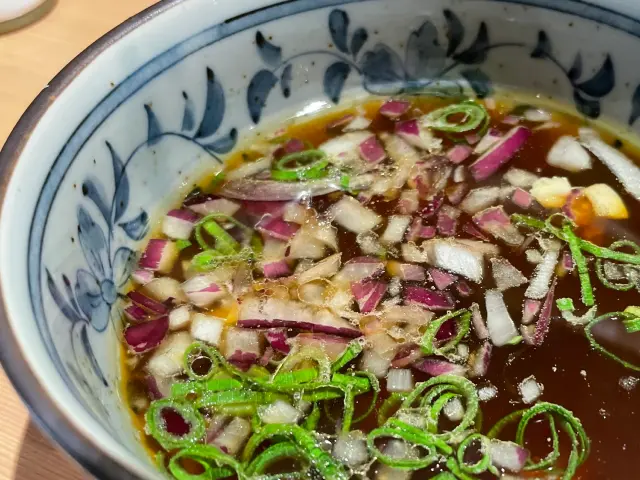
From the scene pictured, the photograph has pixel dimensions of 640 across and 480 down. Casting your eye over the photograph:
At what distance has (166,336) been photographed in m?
1.13

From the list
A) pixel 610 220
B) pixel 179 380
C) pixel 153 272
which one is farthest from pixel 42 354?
pixel 610 220

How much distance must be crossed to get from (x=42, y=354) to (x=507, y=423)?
0.68m

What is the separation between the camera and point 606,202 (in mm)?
1288

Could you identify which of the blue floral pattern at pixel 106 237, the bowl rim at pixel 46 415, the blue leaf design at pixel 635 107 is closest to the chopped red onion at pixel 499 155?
the blue leaf design at pixel 635 107

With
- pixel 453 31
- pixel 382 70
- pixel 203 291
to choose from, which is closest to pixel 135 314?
pixel 203 291

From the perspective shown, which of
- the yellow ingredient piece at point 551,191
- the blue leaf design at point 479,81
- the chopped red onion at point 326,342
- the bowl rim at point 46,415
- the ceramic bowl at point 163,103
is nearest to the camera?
the bowl rim at point 46,415

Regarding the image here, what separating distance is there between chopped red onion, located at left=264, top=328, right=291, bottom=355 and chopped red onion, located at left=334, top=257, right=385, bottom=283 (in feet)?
0.50

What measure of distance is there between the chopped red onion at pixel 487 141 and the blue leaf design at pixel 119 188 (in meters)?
0.74

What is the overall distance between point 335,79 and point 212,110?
1.02 feet

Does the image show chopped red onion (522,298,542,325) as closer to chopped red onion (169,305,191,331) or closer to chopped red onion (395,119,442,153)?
chopped red onion (395,119,442,153)

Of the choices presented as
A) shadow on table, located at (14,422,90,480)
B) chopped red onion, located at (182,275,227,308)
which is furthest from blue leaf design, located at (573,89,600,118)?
shadow on table, located at (14,422,90,480)

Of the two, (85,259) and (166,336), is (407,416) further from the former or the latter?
(85,259)

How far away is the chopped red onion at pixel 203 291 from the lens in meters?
1.17

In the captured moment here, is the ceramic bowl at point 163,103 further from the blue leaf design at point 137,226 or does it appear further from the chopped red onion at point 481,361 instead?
the chopped red onion at point 481,361
